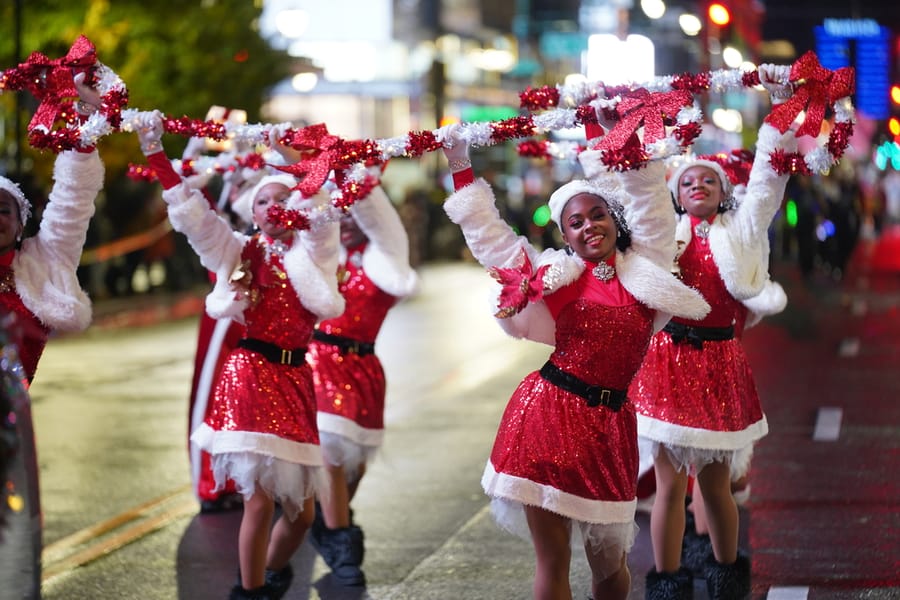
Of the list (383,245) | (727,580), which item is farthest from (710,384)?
(383,245)

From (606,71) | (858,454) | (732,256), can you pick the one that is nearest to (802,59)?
(732,256)

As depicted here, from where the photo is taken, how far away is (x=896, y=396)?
12508 millimetres

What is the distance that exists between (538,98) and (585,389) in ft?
3.90

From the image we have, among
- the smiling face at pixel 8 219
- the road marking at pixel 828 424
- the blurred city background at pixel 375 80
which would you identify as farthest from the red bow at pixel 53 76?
the road marking at pixel 828 424

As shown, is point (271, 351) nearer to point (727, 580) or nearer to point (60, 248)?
point (60, 248)

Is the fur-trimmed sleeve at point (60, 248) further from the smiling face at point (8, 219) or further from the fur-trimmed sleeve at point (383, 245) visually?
the fur-trimmed sleeve at point (383, 245)

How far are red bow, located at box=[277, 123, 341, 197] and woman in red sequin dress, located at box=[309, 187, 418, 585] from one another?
4.35ft

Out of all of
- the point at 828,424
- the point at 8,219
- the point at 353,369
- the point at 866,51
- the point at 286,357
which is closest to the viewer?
the point at 8,219

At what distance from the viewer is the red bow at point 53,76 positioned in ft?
19.0

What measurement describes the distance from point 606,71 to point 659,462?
1746 inches

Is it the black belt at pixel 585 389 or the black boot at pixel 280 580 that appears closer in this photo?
the black belt at pixel 585 389

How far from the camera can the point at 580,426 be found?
5305mm

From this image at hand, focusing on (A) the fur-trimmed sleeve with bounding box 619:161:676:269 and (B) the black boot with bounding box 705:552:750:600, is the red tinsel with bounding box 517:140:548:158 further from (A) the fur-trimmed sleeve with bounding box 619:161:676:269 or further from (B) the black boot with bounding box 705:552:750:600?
(B) the black boot with bounding box 705:552:750:600

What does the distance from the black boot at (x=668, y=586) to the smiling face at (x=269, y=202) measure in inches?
80.5
